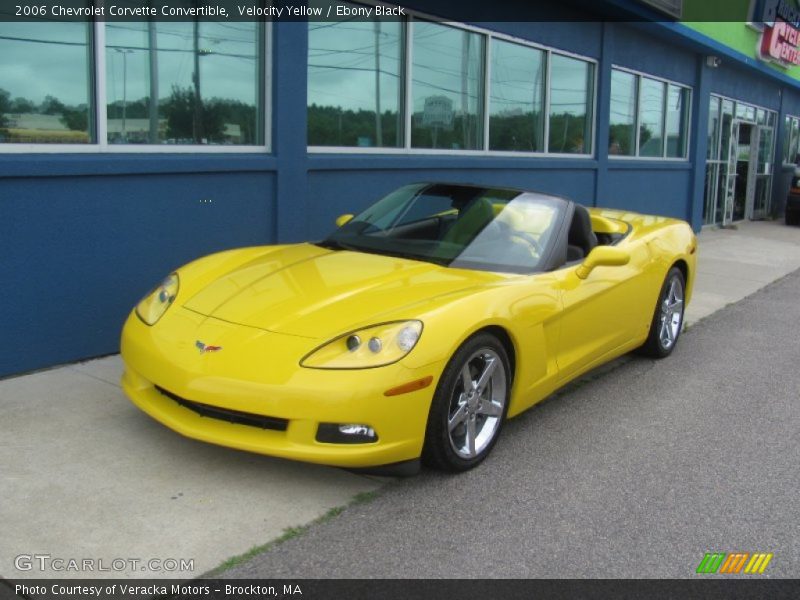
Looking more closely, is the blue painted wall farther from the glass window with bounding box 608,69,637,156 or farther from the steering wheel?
the glass window with bounding box 608,69,637,156

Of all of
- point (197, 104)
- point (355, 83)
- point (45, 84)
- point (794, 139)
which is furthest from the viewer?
point (794, 139)

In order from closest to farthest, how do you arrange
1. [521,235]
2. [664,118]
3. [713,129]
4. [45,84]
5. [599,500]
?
[599,500]
[521,235]
[45,84]
[664,118]
[713,129]

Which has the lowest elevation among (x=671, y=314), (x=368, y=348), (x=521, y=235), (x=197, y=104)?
(x=671, y=314)

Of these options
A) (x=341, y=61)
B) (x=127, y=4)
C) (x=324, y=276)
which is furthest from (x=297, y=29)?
(x=324, y=276)

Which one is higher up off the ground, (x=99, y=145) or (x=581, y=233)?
(x=99, y=145)

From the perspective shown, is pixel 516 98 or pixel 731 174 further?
pixel 731 174

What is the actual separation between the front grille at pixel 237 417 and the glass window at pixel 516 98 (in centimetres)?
701

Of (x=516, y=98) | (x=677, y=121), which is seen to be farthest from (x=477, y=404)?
(x=677, y=121)

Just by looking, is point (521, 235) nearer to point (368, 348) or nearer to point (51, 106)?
point (368, 348)

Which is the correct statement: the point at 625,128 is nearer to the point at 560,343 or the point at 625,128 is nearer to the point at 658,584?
the point at 560,343

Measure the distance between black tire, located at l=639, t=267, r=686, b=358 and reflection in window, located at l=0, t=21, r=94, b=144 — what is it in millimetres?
4170

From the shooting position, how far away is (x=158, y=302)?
429cm

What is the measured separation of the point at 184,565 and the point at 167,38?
435 cm

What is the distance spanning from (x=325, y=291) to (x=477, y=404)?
3.03 feet
